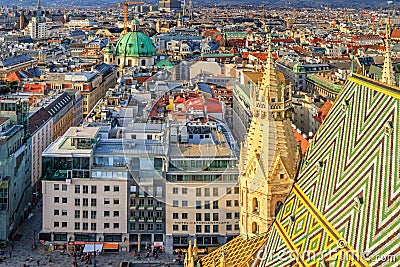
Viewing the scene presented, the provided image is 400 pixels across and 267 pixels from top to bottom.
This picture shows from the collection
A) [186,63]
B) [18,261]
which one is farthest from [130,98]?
[186,63]

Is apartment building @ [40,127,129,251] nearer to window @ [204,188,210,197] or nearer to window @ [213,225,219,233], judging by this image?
window @ [204,188,210,197]

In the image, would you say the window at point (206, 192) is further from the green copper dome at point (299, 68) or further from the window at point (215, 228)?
the green copper dome at point (299, 68)

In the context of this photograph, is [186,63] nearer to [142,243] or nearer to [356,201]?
[142,243]

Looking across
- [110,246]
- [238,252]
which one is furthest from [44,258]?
[238,252]

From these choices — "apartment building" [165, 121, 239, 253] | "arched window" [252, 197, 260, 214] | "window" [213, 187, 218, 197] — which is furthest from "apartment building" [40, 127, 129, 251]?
"arched window" [252, 197, 260, 214]

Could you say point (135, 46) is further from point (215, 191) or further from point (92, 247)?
point (215, 191)

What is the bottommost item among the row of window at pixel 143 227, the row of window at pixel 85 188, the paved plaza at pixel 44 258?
the paved plaza at pixel 44 258

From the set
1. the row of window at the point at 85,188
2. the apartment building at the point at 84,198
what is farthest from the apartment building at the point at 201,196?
the row of window at the point at 85,188
